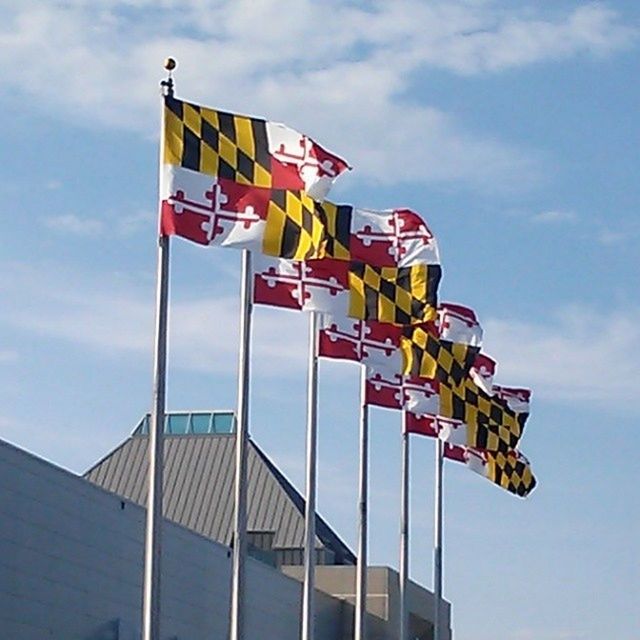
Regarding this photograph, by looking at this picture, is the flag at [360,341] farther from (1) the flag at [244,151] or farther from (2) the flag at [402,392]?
(1) the flag at [244,151]

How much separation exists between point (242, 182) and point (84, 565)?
11499 millimetres

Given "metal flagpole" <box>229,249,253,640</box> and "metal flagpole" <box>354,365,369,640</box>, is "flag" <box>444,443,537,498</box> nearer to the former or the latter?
"metal flagpole" <box>354,365,369,640</box>

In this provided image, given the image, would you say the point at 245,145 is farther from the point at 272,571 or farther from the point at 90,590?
the point at 272,571

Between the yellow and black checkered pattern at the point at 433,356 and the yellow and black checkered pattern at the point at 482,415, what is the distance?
366 mm

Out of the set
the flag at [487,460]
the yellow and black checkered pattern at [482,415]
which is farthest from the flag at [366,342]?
the flag at [487,460]

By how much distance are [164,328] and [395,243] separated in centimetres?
1049

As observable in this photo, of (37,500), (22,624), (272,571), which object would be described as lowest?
(22,624)

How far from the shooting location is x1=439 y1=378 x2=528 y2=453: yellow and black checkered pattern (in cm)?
4353

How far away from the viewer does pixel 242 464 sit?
30.4m

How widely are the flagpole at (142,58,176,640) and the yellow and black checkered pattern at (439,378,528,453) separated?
1647 cm

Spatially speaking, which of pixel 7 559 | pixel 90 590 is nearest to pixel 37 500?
pixel 7 559

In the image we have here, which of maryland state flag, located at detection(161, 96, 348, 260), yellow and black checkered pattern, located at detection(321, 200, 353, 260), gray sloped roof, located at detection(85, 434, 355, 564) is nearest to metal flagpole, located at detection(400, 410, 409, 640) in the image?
yellow and black checkered pattern, located at detection(321, 200, 353, 260)

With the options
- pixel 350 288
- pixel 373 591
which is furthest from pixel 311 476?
pixel 373 591

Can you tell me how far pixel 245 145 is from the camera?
29.3 meters
